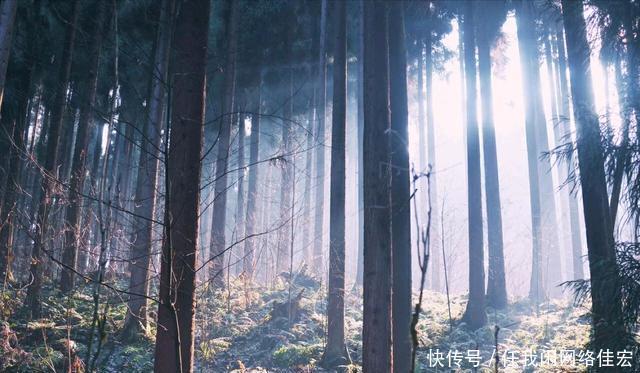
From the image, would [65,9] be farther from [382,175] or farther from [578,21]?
[578,21]

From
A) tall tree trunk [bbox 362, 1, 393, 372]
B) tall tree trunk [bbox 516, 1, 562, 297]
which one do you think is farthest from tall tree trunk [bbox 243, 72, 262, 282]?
tall tree trunk [bbox 516, 1, 562, 297]

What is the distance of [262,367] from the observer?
9.95 m

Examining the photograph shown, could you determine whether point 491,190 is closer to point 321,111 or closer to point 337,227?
point 337,227

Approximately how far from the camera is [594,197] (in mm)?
6770

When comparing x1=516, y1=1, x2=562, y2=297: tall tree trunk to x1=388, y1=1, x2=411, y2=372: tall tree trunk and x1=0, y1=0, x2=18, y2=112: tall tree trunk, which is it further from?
x1=0, y1=0, x2=18, y2=112: tall tree trunk

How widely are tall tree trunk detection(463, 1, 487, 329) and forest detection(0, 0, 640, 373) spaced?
54 millimetres

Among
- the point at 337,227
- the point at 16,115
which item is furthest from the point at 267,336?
the point at 16,115

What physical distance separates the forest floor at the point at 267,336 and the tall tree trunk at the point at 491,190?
80 centimetres

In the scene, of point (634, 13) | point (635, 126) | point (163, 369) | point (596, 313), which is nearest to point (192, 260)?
point (163, 369)

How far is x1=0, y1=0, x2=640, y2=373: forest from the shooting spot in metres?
4.21

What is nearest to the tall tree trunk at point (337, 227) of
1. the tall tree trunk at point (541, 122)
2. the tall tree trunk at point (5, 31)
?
the tall tree trunk at point (5, 31)

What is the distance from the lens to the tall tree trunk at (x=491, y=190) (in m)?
14.0

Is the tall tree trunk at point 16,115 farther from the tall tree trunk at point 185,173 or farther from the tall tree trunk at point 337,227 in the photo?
the tall tree trunk at point 185,173

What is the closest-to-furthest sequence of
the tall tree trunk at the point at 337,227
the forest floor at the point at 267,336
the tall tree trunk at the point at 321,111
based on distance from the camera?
the forest floor at the point at 267,336, the tall tree trunk at the point at 337,227, the tall tree trunk at the point at 321,111
